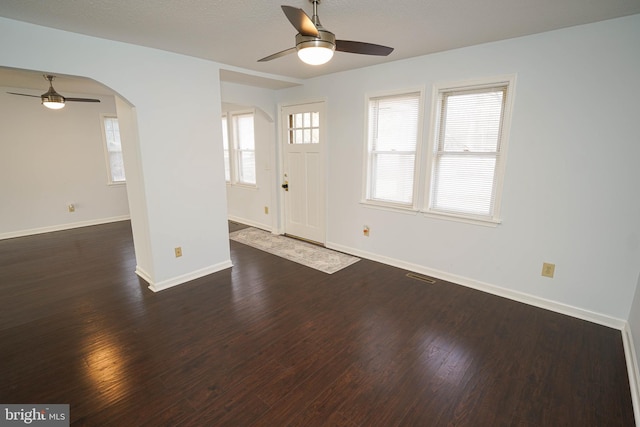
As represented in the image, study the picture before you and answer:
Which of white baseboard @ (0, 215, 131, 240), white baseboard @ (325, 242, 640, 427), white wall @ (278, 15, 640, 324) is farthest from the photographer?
white baseboard @ (0, 215, 131, 240)

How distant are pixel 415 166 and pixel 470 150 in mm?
629

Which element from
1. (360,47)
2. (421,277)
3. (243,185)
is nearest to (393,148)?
(421,277)

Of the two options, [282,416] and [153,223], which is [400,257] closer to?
[282,416]

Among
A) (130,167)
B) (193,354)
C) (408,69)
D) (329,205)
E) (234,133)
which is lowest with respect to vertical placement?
(193,354)

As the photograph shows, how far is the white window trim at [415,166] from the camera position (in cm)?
353

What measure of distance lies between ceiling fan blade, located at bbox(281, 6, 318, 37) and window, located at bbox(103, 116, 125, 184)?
18.8 ft

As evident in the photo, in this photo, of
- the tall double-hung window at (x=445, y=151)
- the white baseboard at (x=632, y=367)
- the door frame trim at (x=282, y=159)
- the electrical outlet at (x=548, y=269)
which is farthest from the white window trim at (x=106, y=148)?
the white baseboard at (x=632, y=367)

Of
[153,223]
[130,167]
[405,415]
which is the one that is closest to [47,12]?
[130,167]

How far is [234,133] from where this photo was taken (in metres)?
6.14

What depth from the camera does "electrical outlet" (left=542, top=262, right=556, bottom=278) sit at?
2921 mm

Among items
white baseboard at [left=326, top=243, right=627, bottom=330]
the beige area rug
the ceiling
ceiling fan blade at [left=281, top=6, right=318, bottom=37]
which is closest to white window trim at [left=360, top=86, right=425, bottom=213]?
the ceiling

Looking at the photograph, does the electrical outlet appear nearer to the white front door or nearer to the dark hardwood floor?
the dark hardwood floor

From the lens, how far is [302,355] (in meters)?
2.35

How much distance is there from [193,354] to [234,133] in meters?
4.72
